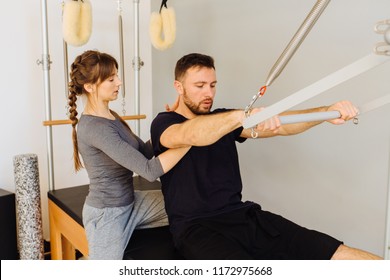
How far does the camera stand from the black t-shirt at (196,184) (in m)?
1.56

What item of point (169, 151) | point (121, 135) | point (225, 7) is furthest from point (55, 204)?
point (225, 7)

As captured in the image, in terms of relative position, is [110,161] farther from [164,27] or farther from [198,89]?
[164,27]

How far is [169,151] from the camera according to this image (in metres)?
1.52

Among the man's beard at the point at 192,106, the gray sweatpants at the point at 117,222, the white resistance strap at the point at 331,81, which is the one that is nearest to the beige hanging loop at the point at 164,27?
the man's beard at the point at 192,106

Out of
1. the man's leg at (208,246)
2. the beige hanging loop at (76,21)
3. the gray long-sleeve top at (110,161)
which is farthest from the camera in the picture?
the beige hanging loop at (76,21)

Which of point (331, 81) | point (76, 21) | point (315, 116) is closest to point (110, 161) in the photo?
point (76, 21)

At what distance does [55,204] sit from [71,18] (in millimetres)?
1043

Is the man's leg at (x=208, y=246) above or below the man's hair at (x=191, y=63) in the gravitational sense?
below

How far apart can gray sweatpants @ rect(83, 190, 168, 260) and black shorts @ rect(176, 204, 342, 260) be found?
10.8 inches

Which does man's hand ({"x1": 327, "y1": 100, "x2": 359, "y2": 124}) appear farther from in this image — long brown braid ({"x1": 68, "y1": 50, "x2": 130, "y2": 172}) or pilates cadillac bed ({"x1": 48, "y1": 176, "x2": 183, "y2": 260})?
long brown braid ({"x1": 68, "y1": 50, "x2": 130, "y2": 172})

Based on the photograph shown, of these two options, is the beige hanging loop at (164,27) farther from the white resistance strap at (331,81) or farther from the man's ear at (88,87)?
the white resistance strap at (331,81)

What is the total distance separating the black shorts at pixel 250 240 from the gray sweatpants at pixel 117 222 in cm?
27
